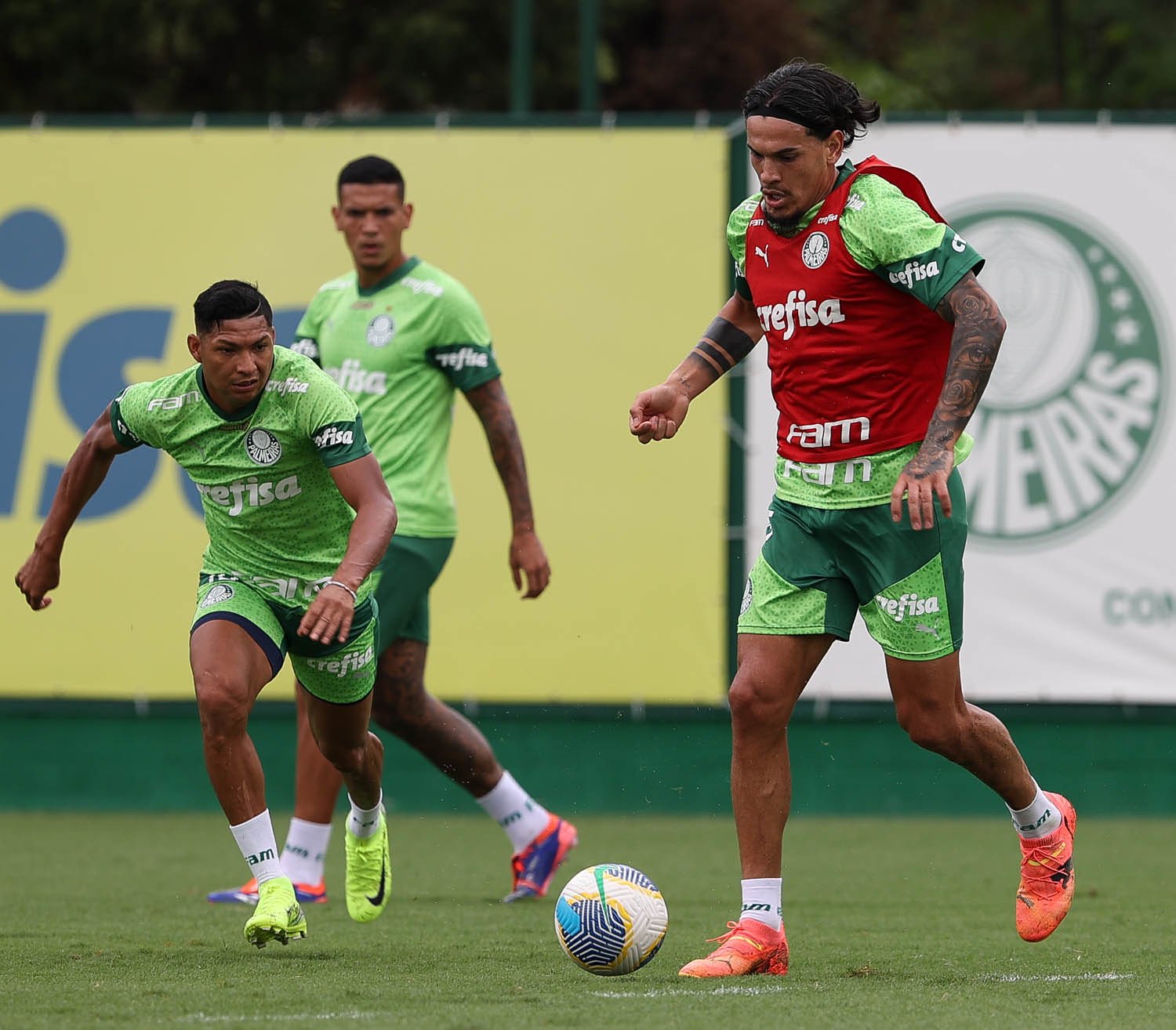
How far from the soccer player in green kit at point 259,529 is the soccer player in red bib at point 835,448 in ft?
3.16

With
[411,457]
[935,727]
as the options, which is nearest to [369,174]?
[411,457]

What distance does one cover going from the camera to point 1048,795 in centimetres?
650

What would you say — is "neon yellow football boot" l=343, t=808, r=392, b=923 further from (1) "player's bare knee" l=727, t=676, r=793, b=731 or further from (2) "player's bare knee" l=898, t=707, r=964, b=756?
(2) "player's bare knee" l=898, t=707, r=964, b=756

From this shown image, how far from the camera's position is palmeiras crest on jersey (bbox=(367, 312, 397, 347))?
26.7 ft

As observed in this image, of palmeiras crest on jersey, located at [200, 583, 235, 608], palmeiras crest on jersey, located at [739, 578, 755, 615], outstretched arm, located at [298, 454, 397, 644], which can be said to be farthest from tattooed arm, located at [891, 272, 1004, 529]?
palmeiras crest on jersey, located at [200, 583, 235, 608]

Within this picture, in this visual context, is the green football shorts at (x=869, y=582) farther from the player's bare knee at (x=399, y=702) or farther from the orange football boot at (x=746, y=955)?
the player's bare knee at (x=399, y=702)

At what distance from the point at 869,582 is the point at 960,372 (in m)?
0.71

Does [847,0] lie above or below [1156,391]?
above

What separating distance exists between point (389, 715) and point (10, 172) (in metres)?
5.20

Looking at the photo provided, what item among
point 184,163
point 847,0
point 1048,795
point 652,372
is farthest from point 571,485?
point 847,0

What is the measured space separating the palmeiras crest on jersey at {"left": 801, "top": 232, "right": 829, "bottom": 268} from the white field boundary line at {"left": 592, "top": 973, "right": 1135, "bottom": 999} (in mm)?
2048

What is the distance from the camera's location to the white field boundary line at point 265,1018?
4848mm

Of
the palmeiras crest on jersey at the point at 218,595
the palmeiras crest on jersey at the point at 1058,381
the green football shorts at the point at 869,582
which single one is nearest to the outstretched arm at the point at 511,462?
the palmeiras crest on jersey at the point at 218,595

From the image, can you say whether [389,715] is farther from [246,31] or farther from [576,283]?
[246,31]
